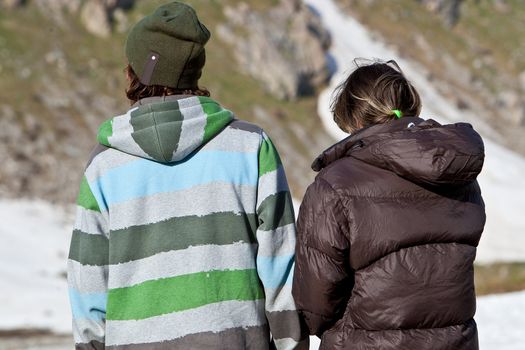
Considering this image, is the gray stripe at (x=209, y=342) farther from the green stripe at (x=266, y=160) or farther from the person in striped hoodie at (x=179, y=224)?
the green stripe at (x=266, y=160)

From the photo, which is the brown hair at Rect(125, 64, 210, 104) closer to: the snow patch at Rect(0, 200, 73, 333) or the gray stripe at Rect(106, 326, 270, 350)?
the gray stripe at Rect(106, 326, 270, 350)

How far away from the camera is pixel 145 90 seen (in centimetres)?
362

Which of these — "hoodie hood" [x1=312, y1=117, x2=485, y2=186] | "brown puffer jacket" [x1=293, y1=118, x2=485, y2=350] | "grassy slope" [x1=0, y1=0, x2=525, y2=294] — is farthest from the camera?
"grassy slope" [x1=0, y1=0, x2=525, y2=294]

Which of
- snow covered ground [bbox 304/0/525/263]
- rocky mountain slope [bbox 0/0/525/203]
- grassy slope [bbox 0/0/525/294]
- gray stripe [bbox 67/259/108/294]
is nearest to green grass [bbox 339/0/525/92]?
rocky mountain slope [bbox 0/0/525/203]

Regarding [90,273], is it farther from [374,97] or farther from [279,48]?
[279,48]

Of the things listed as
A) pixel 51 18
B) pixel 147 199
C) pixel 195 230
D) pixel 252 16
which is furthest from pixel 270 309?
pixel 252 16

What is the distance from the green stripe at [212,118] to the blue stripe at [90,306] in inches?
34.6

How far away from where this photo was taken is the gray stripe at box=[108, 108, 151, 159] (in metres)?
3.46

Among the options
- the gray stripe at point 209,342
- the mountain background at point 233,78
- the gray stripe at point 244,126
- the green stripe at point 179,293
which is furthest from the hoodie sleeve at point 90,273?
the mountain background at point 233,78

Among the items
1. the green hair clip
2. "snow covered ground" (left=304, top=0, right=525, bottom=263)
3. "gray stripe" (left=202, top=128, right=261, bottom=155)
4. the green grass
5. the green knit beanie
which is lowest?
"gray stripe" (left=202, top=128, right=261, bottom=155)

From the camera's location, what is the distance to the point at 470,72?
48656mm

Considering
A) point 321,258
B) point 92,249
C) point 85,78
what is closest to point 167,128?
point 92,249

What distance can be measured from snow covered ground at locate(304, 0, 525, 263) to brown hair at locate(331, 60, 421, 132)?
13964 millimetres

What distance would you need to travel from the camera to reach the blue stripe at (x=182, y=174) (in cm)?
348
